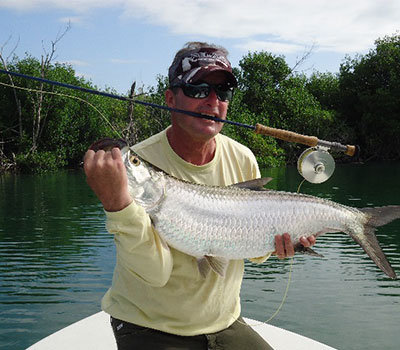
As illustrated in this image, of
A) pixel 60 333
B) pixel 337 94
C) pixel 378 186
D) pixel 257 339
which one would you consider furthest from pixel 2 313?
pixel 337 94

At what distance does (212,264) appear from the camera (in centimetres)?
328

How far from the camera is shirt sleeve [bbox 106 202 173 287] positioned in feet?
9.60

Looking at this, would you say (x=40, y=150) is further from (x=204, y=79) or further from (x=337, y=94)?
(x=204, y=79)

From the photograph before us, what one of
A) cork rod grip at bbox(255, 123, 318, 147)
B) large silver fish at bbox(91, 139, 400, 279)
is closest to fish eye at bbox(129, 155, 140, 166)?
large silver fish at bbox(91, 139, 400, 279)

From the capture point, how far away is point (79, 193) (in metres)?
28.0

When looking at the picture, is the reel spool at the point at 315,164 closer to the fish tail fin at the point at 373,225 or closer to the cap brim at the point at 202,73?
the fish tail fin at the point at 373,225

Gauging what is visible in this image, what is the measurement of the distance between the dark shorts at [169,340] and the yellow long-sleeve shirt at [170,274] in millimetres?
53

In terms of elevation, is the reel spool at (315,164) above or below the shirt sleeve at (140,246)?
above

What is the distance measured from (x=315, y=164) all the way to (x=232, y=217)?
114cm

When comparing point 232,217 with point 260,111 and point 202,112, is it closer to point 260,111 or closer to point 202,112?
point 202,112

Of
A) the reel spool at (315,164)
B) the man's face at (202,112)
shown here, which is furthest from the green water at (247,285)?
the man's face at (202,112)

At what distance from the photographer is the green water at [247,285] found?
30.6ft

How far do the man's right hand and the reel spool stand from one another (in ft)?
5.73

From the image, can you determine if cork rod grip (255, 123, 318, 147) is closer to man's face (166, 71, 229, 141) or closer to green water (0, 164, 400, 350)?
man's face (166, 71, 229, 141)
